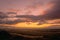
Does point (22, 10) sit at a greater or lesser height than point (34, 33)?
greater

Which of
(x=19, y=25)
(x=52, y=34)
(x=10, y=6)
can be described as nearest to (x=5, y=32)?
(x=19, y=25)

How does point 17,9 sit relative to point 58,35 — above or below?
above

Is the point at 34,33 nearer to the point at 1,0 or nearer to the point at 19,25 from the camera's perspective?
the point at 19,25

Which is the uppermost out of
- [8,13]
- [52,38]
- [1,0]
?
[1,0]

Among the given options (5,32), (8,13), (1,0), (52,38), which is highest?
(1,0)

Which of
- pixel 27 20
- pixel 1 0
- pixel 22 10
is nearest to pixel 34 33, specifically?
pixel 27 20

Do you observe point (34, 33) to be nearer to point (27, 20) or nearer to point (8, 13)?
point (27, 20)

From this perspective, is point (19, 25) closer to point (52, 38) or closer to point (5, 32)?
point (5, 32)

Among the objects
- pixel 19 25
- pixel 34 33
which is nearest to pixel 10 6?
pixel 19 25
